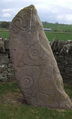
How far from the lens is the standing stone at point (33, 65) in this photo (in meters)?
8.18

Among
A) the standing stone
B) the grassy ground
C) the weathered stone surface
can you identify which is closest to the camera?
the grassy ground

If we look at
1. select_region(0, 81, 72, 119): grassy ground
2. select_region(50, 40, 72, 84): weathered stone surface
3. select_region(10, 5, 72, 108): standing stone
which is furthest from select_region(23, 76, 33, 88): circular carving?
select_region(50, 40, 72, 84): weathered stone surface

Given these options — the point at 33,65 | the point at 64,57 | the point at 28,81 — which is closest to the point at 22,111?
the point at 28,81

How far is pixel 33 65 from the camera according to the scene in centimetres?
825

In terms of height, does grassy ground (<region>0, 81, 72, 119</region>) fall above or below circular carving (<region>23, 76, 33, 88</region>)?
below

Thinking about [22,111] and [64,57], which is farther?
[64,57]

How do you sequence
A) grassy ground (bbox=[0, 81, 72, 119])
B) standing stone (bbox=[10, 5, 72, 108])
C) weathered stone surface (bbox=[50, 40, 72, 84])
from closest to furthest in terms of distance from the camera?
grassy ground (bbox=[0, 81, 72, 119])
standing stone (bbox=[10, 5, 72, 108])
weathered stone surface (bbox=[50, 40, 72, 84])

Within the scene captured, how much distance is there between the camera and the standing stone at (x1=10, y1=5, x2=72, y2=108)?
8180 mm

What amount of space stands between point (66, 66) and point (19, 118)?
440cm

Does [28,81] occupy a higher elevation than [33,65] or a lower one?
lower

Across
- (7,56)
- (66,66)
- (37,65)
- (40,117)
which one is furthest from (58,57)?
(40,117)

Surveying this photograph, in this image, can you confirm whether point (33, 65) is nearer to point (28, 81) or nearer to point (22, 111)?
point (28, 81)

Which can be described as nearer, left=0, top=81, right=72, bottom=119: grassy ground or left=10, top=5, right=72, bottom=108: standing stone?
left=0, top=81, right=72, bottom=119: grassy ground

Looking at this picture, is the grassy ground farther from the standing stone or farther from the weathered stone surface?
the weathered stone surface
